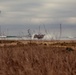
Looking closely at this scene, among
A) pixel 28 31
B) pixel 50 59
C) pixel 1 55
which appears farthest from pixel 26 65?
pixel 28 31

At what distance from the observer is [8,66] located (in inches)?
452

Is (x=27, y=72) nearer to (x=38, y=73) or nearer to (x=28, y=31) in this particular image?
(x=38, y=73)

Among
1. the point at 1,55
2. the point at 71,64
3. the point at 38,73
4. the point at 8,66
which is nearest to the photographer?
the point at 38,73

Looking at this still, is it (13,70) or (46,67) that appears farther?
(13,70)

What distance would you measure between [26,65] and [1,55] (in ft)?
7.90

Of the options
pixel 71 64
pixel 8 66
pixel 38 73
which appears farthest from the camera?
pixel 8 66

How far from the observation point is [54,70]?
1019 cm

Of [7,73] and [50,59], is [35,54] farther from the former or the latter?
[7,73]

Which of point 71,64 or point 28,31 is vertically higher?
point 28,31

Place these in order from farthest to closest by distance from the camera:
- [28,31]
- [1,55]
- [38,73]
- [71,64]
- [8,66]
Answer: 1. [28,31]
2. [1,55]
3. [8,66]
4. [71,64]
5. [38,73]

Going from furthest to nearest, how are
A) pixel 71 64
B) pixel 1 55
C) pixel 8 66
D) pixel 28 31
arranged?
1. pixel 28 31
2. pixel 1 55
3. pixel 8 66
4. pixel 71 64

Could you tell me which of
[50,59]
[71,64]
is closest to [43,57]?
[50,59]

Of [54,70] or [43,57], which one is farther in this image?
[43,57]

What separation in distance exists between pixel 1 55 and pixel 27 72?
2.80 m
